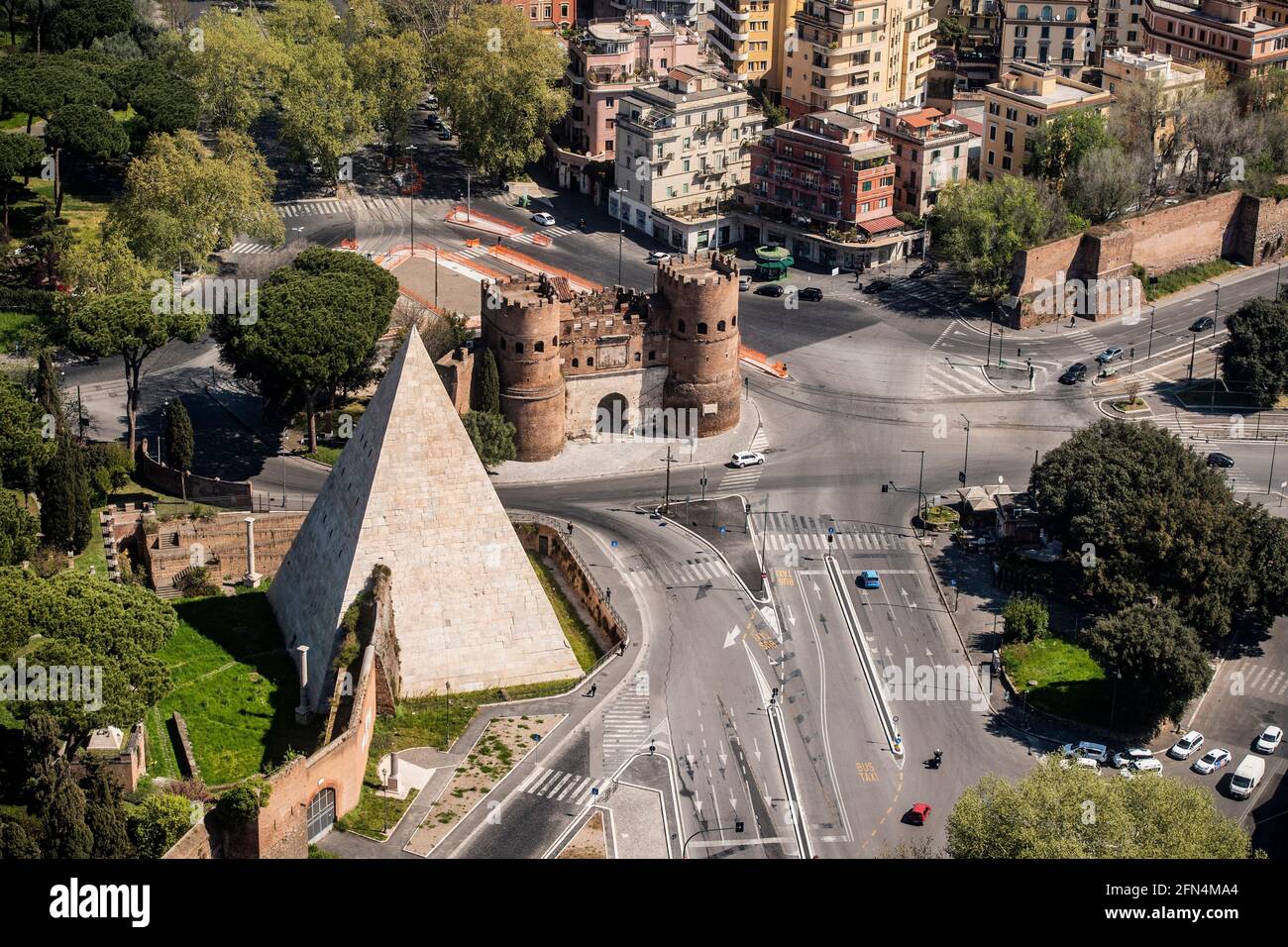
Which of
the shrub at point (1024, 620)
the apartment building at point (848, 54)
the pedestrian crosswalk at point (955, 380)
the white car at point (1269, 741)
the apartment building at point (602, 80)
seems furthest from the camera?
the apartment building at point (848, 54)

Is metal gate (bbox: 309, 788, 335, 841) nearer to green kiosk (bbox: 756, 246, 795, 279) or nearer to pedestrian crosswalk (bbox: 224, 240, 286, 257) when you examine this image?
pedestrian crosswalk (bbox: 224, 240, 286, 257)

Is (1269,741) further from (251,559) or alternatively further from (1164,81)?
(1164,81)

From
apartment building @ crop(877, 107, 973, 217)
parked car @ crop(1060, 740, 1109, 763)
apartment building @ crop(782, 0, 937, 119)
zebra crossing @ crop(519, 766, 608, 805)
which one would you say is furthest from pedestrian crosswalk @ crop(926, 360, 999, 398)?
zebra crossing @ crop(519, 766, 608, 805)

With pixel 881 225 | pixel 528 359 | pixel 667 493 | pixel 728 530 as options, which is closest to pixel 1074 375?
pixel 881 225

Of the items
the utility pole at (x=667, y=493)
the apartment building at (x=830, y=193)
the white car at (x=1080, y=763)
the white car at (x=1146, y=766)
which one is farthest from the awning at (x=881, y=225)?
the white car at (x=1146, y=766)

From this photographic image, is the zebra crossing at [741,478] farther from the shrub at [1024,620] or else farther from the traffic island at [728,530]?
the shrub at [1024,620]
